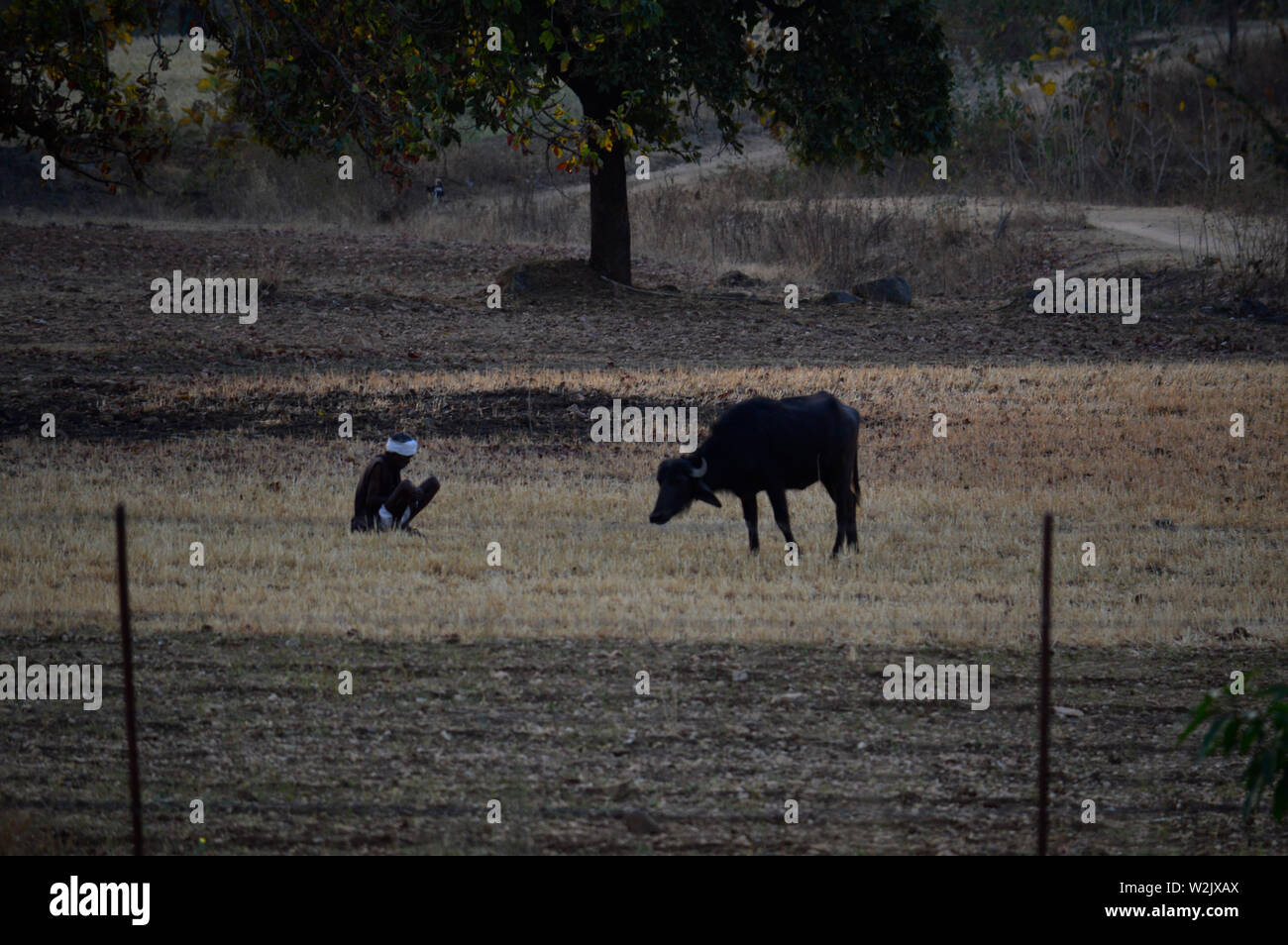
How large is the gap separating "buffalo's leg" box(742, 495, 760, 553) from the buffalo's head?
315 mm

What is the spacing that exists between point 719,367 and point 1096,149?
22.0m

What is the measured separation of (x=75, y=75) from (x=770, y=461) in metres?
6.88

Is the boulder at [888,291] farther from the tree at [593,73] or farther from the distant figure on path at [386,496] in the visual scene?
the distant figure on path at [386,496]

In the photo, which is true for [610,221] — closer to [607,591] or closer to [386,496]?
[386,496]

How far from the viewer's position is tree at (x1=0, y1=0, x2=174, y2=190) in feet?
37.1

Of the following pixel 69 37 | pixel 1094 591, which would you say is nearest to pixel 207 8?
pixel 69 37

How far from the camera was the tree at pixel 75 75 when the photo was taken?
37.1 ft

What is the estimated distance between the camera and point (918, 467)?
51.0ft

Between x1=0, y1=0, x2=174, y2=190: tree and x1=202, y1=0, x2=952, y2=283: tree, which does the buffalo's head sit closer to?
x1=202, y1=0, x2=952, y2=283: tree

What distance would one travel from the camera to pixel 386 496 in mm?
12445

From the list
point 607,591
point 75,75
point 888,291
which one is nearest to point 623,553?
point 607,591

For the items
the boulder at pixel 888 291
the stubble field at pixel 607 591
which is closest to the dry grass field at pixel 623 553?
the stubble field at pixel 607 591

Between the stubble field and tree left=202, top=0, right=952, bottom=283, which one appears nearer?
the stubble field

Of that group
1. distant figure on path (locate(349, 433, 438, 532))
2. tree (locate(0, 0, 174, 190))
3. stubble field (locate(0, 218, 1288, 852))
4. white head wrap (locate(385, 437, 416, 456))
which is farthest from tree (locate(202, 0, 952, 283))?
stubble field (locate(0, 218, 1288, 852))
